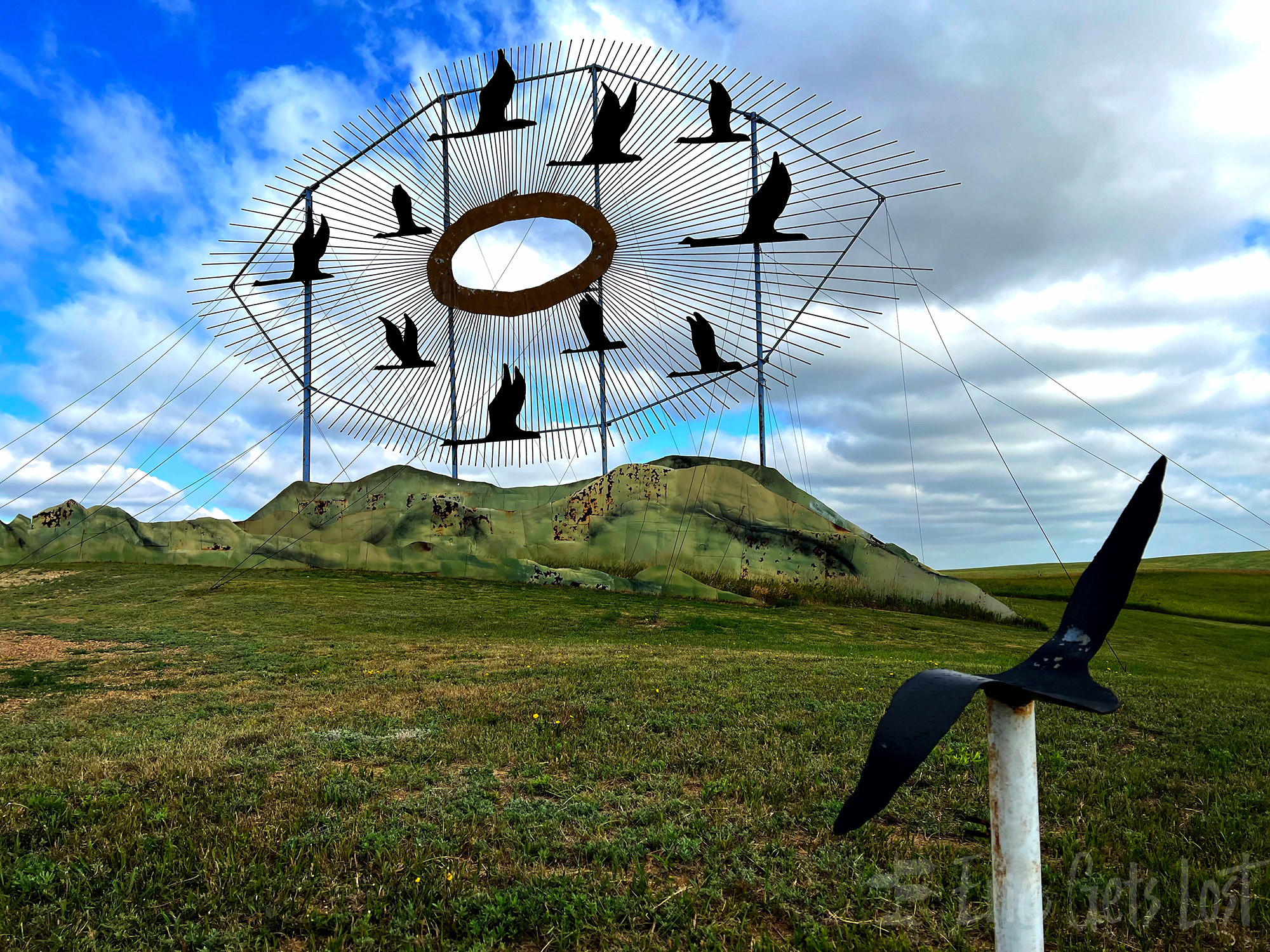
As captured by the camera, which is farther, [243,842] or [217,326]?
[217,326]

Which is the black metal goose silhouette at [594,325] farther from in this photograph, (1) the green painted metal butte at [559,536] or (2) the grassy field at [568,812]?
(2) the grassy field at [568,812]

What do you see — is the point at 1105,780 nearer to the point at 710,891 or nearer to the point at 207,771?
the point at 710,891

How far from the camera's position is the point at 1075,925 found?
3039mm

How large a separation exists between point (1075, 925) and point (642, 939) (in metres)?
1.79

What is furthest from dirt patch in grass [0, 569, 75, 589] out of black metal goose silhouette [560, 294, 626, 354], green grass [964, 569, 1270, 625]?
green grass [964, 569, 1270, 625]

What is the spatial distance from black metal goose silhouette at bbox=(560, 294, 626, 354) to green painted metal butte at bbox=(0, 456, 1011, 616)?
500 centimetres

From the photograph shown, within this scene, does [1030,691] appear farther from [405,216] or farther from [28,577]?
[28,577]

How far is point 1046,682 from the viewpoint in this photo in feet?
4.77

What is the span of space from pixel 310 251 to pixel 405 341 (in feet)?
11.4

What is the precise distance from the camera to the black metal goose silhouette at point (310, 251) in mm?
17719

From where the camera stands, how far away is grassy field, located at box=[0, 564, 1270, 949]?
3047mm

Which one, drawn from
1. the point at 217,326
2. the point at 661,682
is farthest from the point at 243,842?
the point at 217,326

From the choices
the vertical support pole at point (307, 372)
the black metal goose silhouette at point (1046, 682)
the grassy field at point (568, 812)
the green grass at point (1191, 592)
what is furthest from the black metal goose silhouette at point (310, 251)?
the green grass at point (1191, 592)

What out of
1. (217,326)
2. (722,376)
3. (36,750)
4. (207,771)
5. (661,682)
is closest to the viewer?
(207,771)
